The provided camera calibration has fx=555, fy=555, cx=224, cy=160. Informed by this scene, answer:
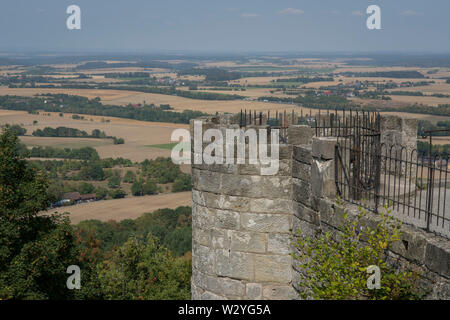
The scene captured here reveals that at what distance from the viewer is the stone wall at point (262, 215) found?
7562 millimetres

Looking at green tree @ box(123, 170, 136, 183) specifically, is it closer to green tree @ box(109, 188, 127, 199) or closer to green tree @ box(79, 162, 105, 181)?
green tree @ box(79, 162, 105, 181)

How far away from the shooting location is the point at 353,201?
762 centimetres

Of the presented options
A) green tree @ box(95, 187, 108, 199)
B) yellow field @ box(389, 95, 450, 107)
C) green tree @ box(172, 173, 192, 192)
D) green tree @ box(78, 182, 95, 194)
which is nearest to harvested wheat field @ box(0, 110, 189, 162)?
green tree @ box(172, 173, 192, 192)

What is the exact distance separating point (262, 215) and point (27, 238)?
25.1ft

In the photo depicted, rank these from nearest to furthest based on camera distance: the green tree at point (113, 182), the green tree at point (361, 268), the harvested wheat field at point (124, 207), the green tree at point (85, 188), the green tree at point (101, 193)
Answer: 1. the green tree at point (361, 268)
2. the harvested wheat field at point (124, 207)
3. the green tree at point (101, 193)
4. the green tree at point (85, 188)
5. the green tree at point (113, 182)

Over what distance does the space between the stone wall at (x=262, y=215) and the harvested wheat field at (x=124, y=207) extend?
45544mm

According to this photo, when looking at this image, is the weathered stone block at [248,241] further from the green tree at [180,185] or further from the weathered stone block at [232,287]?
the green tree at [180,185]

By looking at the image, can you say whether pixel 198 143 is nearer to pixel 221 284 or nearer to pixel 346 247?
pixel 221 284

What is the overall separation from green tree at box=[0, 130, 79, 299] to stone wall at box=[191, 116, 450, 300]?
5.45 meters

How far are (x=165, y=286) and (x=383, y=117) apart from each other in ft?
48.9

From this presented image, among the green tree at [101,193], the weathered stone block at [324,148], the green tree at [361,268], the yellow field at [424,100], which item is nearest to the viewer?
the green tree at [361,268]

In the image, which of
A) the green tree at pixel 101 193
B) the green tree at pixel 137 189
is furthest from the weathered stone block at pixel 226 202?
the green tree at pixel 101 193

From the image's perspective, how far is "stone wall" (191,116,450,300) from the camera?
756cm
